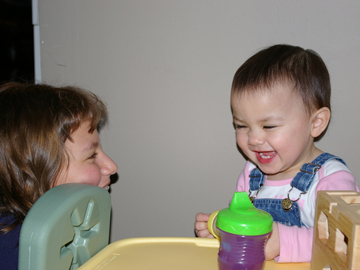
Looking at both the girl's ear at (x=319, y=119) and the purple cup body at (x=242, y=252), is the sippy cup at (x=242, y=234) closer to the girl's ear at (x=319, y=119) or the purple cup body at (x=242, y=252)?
the purple cup body at (x=242, y=252)

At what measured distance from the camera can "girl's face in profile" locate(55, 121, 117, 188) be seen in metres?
0.87

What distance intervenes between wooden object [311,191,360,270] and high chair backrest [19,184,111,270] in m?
0.44

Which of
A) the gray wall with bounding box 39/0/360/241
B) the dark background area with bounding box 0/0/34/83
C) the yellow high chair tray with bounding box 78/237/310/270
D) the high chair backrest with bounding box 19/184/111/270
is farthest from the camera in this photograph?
the dark background area with bounding box 0/0/34/83

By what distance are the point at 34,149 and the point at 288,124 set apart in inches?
26.2

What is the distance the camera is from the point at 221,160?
41.2 inches

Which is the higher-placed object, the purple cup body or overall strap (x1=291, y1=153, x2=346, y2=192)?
overall strap (x1=291, y1=153, x2=346, y2=192)

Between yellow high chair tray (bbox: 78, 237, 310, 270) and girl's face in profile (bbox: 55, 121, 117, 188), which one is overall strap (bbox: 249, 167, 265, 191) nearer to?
yellow high chair tray (bbox: 78, 237, 310, 270)

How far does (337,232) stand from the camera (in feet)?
1.61

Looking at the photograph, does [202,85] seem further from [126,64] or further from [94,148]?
[94,148]

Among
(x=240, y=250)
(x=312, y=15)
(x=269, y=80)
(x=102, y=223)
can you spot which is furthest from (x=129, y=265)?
(x=312, y=15)

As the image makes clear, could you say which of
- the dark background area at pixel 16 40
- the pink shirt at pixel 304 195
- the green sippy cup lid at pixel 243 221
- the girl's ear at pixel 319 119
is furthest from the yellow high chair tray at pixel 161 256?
the dark background area at pixel 16 40

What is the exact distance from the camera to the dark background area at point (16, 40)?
124cm

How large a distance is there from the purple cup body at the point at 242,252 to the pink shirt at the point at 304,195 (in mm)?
97

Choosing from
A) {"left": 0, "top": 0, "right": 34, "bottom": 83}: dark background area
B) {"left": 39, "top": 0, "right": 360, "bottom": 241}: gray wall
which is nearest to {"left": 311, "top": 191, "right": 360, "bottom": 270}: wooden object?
{"left": 39, "top": 0, "right": 360, "bottom": 241}: gray wall
